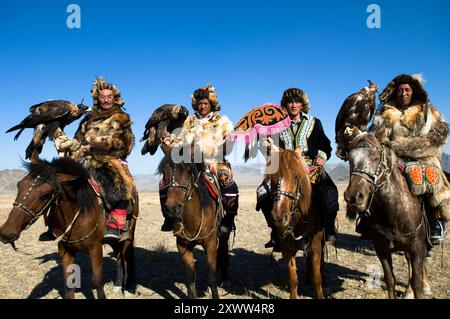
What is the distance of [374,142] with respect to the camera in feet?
15.2

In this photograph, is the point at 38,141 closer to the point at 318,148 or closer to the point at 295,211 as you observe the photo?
the point at 295,211

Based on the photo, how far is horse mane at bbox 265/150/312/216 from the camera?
16.0 ft

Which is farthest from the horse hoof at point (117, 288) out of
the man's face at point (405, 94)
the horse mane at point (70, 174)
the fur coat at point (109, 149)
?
the man's face at point (405, 94)

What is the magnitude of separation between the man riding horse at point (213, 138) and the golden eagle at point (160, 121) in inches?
11.8

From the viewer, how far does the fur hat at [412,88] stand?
5.40 metres

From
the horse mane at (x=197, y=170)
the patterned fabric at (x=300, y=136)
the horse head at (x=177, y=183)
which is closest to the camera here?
the horse head at (x=177, y=183)

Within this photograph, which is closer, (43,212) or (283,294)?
(43,212)

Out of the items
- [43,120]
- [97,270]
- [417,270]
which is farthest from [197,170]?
[417,270]

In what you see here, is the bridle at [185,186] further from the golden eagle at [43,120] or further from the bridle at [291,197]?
the golden eagle at [43,120]

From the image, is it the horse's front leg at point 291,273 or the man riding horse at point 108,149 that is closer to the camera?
the horse's front leg at point 291,273

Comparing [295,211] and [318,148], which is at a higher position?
[318,148]

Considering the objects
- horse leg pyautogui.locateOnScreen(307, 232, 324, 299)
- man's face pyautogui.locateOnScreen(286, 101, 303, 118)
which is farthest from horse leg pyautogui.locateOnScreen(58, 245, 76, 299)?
man's face pyautogui.locateOnScreen(286, 101, 303, 118)
